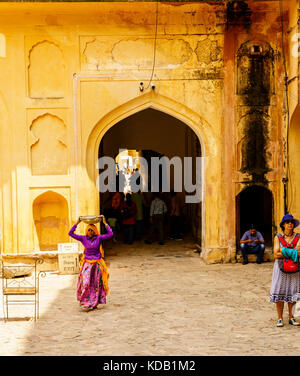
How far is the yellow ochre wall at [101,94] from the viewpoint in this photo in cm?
1077

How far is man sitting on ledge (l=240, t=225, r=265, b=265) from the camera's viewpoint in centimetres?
1112

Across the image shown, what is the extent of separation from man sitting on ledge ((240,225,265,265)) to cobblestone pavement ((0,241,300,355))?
0.28 metres

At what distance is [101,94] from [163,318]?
18.2ft

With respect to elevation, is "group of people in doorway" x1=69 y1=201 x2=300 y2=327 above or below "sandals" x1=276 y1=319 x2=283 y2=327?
above

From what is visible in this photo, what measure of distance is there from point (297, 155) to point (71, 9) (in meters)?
5.95

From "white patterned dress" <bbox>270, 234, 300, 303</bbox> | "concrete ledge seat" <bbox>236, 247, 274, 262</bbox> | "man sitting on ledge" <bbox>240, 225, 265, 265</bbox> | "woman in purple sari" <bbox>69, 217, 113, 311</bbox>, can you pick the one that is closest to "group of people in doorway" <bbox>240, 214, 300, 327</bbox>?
"white patterned dress" <bbox>270, 234, 300, 303</bbox>

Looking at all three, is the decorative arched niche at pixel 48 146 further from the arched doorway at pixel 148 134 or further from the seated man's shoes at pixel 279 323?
the arched doorway at pixel 148 134

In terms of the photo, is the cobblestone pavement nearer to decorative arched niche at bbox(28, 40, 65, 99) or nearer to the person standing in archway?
the person standing in archway

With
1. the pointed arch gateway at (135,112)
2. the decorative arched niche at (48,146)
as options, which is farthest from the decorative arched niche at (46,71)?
the pointed arch gateway at (135,112)

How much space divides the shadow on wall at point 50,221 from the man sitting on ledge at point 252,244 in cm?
404

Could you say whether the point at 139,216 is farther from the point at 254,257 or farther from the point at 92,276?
the point at 92,276

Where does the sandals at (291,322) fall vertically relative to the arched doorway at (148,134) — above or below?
below

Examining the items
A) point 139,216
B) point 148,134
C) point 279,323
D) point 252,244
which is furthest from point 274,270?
point 148,134

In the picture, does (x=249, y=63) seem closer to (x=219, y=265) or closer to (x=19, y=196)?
(x=219, y=265)
